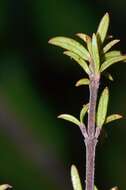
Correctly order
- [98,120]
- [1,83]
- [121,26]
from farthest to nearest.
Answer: [121,26]
[1,83]
[98,120]

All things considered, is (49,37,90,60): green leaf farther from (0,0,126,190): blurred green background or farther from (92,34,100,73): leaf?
(0,0,126,190): blurred green background

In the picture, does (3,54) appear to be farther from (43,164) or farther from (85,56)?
(85,56)

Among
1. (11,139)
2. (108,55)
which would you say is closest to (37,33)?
(11,139)

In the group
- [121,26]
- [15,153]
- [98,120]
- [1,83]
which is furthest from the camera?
[121,26]

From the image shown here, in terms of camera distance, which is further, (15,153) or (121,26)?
(121,26)

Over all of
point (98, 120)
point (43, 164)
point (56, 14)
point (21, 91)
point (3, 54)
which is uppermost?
point (56, 14)

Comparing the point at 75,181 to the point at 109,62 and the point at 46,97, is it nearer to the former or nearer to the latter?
the point at 109,62

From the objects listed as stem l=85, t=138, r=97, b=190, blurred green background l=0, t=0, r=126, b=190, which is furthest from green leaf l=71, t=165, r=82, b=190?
blurred green background l=0, t=0, r=126, b=190
